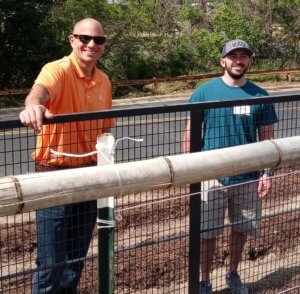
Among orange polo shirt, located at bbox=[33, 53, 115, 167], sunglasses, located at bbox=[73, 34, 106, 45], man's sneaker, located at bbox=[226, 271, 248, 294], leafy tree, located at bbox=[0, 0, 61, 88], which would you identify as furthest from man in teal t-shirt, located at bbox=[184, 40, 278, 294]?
leafy tree, located at bbox=[0, 0, 61, 88]

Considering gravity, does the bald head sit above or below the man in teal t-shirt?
above

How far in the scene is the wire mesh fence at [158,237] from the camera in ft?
10.4

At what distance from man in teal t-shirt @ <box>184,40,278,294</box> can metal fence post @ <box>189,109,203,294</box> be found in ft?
0.68

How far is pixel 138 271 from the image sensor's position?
5.18 meters

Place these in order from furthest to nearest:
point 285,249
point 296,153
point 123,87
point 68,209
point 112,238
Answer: point 123,87, point 285,249, point 68,209, point 296,153, point 112,238

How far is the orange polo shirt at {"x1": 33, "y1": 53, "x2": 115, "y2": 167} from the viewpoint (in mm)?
3145

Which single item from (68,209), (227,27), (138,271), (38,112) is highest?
(227,27)

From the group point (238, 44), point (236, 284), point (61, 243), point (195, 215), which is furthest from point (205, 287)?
point (238, 44)

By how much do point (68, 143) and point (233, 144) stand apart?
1.27m

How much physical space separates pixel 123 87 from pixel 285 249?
16.1 metres

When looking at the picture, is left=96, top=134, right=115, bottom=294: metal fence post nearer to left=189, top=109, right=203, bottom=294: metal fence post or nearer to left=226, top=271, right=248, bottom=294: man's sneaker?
left=189, top=109, right=203, bottom=294: metal fence post

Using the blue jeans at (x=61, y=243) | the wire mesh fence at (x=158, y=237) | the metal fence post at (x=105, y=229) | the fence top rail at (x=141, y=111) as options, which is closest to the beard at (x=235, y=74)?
the wire mesh fence at (x=158, y=237)

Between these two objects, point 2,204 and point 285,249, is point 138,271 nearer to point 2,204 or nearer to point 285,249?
point 285,249

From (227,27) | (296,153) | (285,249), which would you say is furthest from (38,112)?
(227,27)
